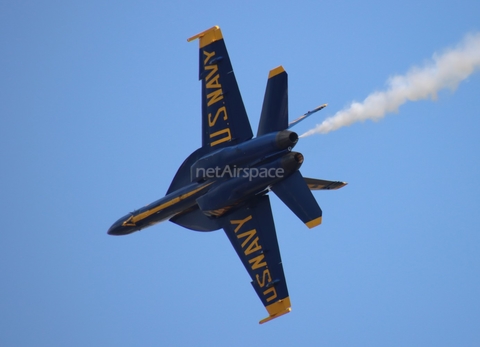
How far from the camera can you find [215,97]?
35094 millimetres

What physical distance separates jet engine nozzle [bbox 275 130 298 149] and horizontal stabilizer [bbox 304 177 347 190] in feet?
9.90

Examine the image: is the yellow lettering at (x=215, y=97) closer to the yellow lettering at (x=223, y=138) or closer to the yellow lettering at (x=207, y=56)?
the yellow lettering at (x=223, y=138)

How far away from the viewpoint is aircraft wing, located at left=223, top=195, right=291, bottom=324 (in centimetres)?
3356

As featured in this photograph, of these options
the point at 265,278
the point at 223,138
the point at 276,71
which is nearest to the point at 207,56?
the point at 223,138

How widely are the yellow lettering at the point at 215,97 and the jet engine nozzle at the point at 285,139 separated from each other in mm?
3608

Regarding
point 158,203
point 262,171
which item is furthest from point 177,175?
point 262,171

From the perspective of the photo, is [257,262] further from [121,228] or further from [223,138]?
[121,228]

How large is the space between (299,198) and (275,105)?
312 cm

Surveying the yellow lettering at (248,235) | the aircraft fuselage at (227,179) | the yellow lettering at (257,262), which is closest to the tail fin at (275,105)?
the aircraft fuselage at (227,179)

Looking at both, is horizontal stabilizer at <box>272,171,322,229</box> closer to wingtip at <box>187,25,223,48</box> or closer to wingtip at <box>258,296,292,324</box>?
wingtip at <box>258,296,292,324</box>

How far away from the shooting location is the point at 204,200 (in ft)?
112

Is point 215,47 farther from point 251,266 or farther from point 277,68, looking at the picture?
point 251,266

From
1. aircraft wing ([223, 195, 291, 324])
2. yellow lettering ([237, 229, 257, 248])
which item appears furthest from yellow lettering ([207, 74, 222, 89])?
yellow lettering ([237, 229, 257, 248])

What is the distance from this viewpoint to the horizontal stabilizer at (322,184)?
35156mm
